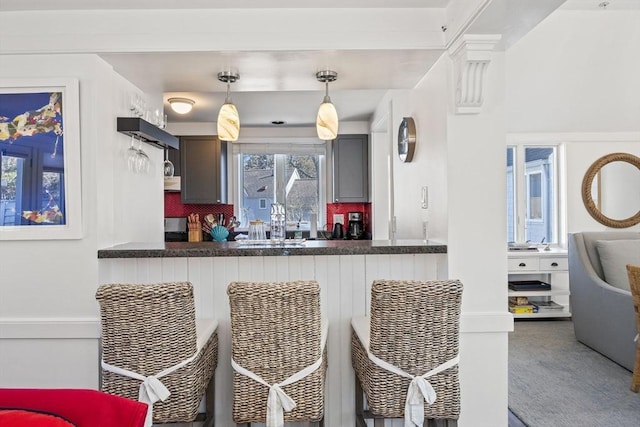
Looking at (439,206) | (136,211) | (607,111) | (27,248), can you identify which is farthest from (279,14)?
(607,111)

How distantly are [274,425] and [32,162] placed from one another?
1.73 meters

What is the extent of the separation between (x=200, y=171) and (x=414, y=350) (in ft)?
13.8

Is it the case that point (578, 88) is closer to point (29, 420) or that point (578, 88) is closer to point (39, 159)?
point (39, 159)

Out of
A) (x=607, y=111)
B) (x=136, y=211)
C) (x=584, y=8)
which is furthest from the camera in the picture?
(x=607, y=111)

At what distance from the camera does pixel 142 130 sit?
2.30 m

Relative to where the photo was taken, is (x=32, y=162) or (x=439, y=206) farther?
(x=439, y=206)

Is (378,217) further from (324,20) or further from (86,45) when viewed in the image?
(86,45)

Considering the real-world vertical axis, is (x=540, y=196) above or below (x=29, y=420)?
above

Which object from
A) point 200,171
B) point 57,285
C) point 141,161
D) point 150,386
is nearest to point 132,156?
point 141,161

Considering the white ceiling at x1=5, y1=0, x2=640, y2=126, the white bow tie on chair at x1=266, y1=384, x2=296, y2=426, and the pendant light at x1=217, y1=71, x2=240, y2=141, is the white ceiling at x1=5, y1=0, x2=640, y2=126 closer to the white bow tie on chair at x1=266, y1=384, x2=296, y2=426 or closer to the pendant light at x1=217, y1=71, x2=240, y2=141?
the pendant light at x1=217, y1=71, x2=240, y2=141

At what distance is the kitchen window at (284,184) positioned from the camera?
Result: 5.74 m

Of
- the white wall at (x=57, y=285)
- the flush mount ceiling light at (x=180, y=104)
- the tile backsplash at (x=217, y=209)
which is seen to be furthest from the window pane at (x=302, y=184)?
the white wall at (x=57, y=285)

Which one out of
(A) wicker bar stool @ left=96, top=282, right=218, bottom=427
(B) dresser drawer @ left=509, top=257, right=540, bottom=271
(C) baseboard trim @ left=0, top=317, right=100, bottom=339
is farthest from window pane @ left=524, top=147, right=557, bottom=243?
(C) baseboard trim @ left=0, top=317, right=100, bottom=339

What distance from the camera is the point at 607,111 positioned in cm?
458
